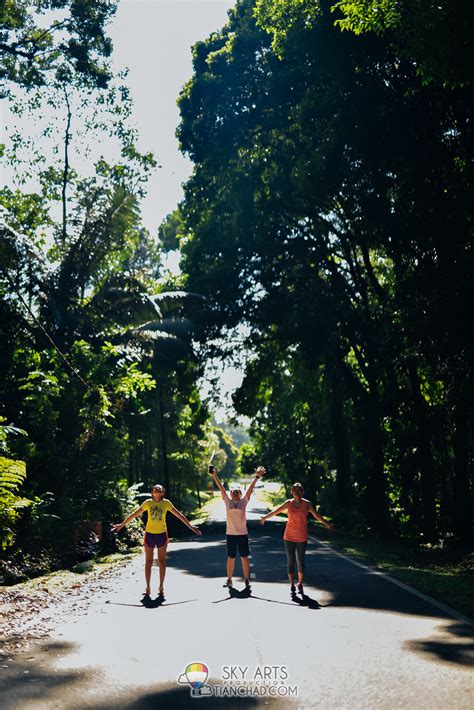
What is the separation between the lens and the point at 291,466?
72.5 m

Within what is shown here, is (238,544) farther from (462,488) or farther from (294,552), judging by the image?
(462,488)

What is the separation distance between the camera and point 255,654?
25.0 ft

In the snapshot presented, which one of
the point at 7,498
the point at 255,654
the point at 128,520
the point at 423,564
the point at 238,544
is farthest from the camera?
the point at 423,564

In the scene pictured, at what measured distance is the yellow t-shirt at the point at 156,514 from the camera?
12234mm

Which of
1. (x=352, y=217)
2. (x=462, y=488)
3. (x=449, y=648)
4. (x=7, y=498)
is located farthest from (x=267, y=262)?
(x=449, y=648)

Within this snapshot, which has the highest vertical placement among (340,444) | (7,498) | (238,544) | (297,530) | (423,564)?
(340,444)

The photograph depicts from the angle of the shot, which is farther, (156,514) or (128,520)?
(156,514)

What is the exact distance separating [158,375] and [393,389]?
13.3 m

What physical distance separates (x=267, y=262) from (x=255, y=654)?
69.6 feet

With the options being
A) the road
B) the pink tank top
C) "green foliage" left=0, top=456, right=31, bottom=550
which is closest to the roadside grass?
the road

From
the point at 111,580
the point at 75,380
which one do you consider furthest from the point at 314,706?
the point at 75,380

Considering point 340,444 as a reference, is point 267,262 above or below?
above

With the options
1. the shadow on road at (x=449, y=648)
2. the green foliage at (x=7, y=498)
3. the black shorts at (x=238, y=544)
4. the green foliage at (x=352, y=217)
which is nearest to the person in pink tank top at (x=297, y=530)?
the black shorts at (x=238, y=544)

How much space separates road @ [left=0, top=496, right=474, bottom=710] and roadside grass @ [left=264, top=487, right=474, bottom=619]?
772 mm
